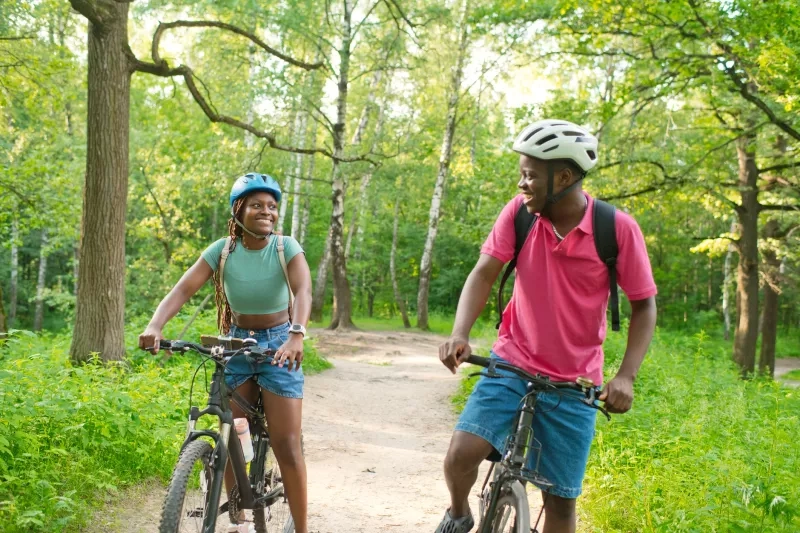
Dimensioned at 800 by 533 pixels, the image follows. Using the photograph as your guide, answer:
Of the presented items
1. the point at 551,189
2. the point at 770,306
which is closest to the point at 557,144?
the point at 551,189

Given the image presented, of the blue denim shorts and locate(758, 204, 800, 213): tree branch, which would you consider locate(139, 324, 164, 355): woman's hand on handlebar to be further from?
locate(758, 204, 800, 213): tree branch

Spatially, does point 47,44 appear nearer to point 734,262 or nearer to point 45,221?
point 45,221

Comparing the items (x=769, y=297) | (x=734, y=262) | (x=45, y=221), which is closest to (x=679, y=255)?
(x=734, y=262)

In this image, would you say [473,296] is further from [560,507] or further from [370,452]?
[370,452]

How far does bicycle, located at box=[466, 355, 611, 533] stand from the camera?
2838 mm

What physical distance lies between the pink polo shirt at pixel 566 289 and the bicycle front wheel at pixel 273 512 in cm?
180

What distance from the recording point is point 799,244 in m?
17.8

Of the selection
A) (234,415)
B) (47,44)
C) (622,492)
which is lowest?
(622,492)

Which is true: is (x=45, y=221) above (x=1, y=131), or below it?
below

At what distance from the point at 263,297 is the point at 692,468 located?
320 centimetres

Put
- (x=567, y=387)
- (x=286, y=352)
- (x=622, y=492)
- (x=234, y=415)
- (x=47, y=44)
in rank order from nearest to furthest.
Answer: (x=567, y=387) < (x=286, y=352) < (x=234, y=415) < (x=622, y=492) < (x=47, y=44)

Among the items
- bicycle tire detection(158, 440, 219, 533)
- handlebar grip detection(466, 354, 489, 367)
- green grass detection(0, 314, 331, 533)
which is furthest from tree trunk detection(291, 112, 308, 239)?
handlebar grip detection(466, 354, 489, 367)

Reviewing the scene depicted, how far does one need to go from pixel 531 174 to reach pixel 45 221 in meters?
14.5

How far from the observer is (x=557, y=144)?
9.74 ft
